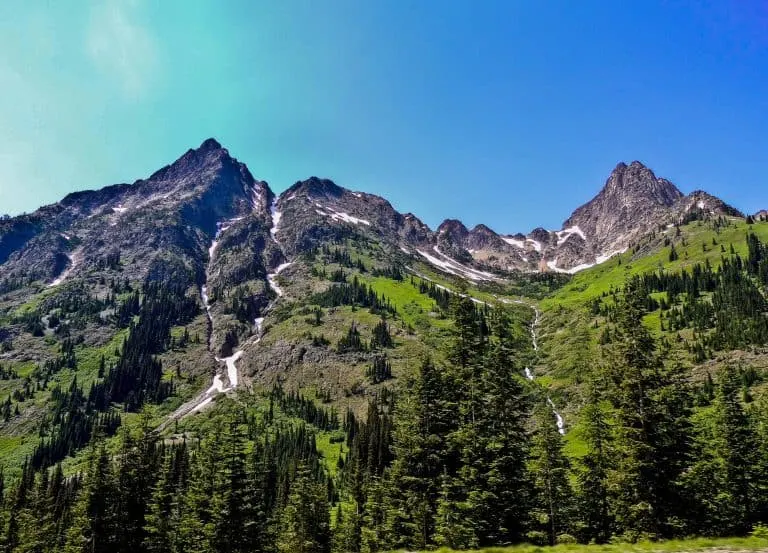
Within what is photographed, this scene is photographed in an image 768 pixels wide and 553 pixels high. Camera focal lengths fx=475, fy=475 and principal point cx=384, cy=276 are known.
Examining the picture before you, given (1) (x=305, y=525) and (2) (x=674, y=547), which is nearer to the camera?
(2) (x=674, y=547)

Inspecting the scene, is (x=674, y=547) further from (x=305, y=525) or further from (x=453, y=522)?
(x=305, y=525)

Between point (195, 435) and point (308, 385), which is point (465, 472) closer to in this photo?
point (195, 435)

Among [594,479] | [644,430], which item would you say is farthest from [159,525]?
[644,430]

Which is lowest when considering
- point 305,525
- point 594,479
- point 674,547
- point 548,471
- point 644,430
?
point 305,525

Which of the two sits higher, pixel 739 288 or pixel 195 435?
pixel 739 288

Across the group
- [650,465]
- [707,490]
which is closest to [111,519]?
[650,465]

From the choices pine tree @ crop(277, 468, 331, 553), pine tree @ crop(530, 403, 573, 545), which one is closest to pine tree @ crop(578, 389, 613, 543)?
pine tree @ crop(530, 403, 573, 545)

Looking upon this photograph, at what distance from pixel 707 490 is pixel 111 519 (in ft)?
190

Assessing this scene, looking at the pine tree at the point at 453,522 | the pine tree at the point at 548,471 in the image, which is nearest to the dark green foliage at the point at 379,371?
the pine tree at the point at 548,471

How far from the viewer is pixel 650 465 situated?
32.2 meters

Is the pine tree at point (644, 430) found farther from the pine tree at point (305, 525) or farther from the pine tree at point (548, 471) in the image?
the pine tree at point (305, 525)

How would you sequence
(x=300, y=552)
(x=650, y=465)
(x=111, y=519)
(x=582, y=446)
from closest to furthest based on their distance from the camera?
(x=650, y=465), (x=111, y=519), (x=300, y=552), (x=582, y=446)

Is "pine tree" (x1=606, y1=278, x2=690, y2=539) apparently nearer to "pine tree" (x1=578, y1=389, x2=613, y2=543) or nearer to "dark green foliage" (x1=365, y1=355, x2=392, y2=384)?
"pine tree" (x1=578, y1=389, x2=613, y2=543)

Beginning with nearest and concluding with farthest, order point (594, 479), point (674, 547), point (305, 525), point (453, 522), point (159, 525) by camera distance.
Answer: point (674, 547)
point (453, 522)
point (594, 479)
point (159, 525)
point (305, 525)
